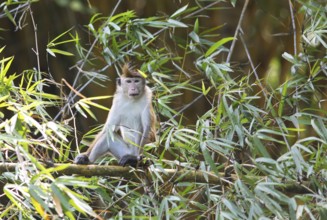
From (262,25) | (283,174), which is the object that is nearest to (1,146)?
(283,174)

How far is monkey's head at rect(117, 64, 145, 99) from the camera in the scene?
5855mm

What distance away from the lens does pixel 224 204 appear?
4383 millimetres

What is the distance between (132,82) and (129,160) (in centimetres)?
96

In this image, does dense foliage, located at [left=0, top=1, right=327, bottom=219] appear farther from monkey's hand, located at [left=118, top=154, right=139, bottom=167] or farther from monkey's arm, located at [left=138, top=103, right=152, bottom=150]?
monkey's arm, located at [left=138, top=103, right=152, bottom=150]

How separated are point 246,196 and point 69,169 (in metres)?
0.95

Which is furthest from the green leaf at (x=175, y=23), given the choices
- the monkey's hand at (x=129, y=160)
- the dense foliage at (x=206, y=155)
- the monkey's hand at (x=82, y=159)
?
the monkey's hand at (x=82, y=159)

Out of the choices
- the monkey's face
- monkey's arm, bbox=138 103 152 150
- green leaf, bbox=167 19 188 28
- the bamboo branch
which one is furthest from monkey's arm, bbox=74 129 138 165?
green leaf, bbox=167 19 188 28

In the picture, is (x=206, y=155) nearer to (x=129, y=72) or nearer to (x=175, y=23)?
(x=175, y=23)

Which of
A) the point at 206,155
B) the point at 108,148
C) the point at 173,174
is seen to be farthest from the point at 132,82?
the point at 206,155

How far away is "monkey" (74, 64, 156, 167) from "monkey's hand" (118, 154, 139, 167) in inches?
13.6

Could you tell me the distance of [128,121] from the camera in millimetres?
5984

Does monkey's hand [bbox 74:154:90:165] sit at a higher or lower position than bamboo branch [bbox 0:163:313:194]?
lower

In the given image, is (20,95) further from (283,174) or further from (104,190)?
(283,174)

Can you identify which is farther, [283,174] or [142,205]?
[142,205]
